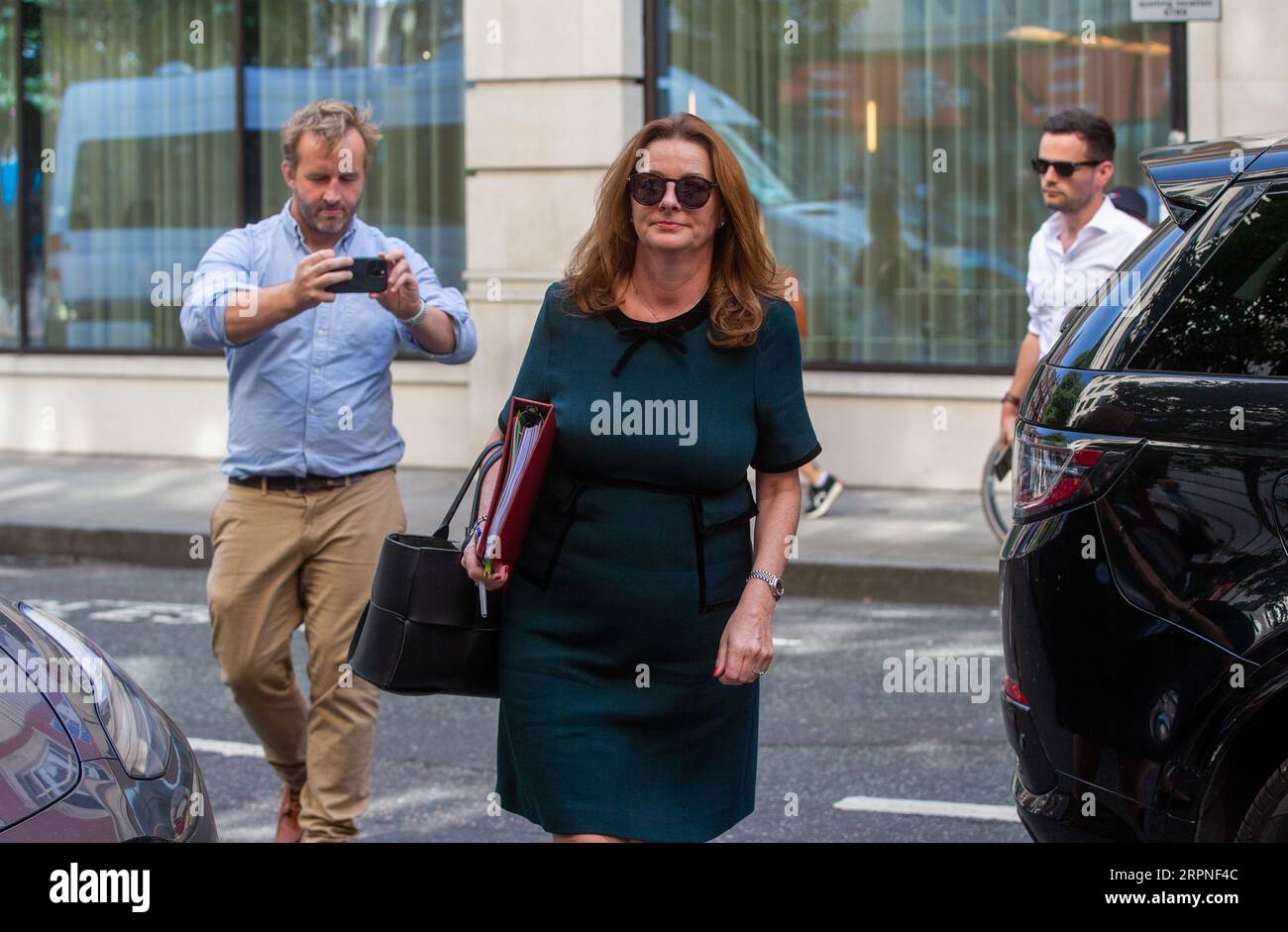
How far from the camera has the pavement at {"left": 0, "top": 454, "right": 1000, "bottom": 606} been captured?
358 inches

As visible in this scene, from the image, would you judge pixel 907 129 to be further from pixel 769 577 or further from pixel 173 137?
pixel 769 577

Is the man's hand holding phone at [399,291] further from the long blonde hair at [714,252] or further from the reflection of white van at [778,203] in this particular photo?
the reflection of white van at [778,203]

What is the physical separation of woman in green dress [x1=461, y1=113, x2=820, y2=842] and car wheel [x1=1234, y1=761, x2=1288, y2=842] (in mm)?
942

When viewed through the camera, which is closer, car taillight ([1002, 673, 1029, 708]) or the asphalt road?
car taillight ([1002, 673, 1029, 708])

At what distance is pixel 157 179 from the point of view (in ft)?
47.6

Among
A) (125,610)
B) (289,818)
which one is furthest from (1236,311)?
(125,610)

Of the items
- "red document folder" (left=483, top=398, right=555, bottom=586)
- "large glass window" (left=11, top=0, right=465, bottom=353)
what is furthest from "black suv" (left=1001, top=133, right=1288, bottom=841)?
"large glass window" (left=11, top=0, right=465, bottom=353)

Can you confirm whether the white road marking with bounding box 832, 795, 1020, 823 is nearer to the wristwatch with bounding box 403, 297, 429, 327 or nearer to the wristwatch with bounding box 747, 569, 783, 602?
the wristwatch with bounding box 403, 297, 429, 327

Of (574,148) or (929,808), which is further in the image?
(574,148)

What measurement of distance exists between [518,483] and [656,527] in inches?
10.7

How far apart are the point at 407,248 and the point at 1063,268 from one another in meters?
2.95

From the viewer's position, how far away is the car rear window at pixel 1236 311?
11.5 ft
